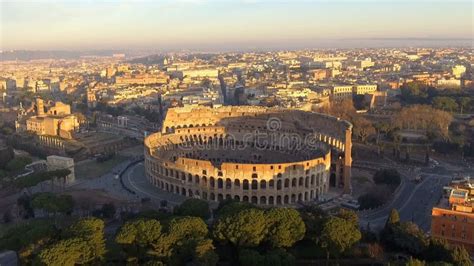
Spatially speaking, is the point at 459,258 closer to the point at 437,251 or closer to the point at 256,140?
the point at 437,251

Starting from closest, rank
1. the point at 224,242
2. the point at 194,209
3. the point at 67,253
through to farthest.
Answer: the point at 67,253, the point at 224,242, the point at 194,209

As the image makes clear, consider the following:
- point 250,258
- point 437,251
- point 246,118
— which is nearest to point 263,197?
point 250,258

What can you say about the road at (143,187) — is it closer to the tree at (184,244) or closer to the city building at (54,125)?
the tree at (184,244)

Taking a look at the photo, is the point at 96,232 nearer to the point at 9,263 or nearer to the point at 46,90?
the point at 9,263

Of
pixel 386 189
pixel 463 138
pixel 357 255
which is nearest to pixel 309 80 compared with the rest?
pixel 463 138

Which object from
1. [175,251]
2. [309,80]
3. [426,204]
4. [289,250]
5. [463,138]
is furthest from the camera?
[309,80]

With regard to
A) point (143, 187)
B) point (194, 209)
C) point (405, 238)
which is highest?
point (194, 209)
